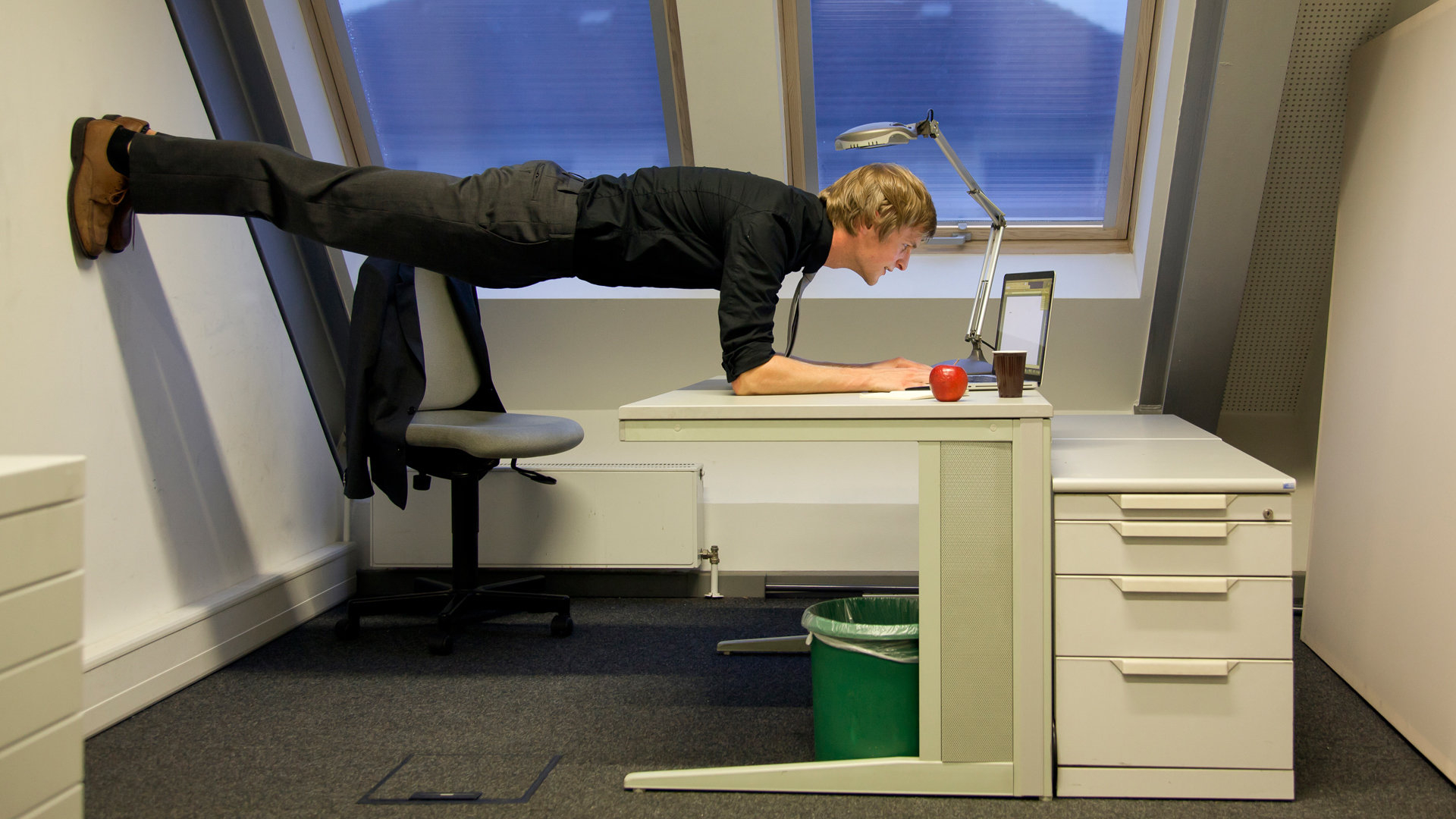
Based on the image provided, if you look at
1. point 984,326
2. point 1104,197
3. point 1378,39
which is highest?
point 1378,39

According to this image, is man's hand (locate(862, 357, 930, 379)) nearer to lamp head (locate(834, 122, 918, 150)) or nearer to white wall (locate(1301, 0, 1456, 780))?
lamp head (locate(834, 122, 918, 150))

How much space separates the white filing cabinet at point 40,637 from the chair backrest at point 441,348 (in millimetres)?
1545

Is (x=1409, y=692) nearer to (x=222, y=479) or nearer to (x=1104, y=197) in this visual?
(x=1104, y=197)

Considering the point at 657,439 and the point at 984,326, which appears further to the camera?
the point at 984,326

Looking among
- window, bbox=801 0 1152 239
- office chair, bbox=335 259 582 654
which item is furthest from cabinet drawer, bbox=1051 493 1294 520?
window, bbox=801 0 1152 239

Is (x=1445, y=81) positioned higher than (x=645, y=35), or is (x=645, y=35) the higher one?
(x=645, y=35)

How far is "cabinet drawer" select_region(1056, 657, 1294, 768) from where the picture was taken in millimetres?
1640

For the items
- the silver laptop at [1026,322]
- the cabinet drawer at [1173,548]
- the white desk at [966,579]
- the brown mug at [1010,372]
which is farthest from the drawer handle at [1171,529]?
the silver laptop at [1026,322]

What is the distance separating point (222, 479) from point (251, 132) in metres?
1.07

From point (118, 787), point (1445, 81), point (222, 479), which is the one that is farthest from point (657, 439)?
point (1445, 81)

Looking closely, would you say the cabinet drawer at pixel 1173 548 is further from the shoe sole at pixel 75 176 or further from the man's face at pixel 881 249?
the shoe sole at pixel 75 176

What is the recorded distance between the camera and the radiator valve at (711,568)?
3.03 metres

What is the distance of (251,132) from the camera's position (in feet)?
9.39

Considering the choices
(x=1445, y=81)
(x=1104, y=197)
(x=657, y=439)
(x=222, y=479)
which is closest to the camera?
(x=657, y=439)
